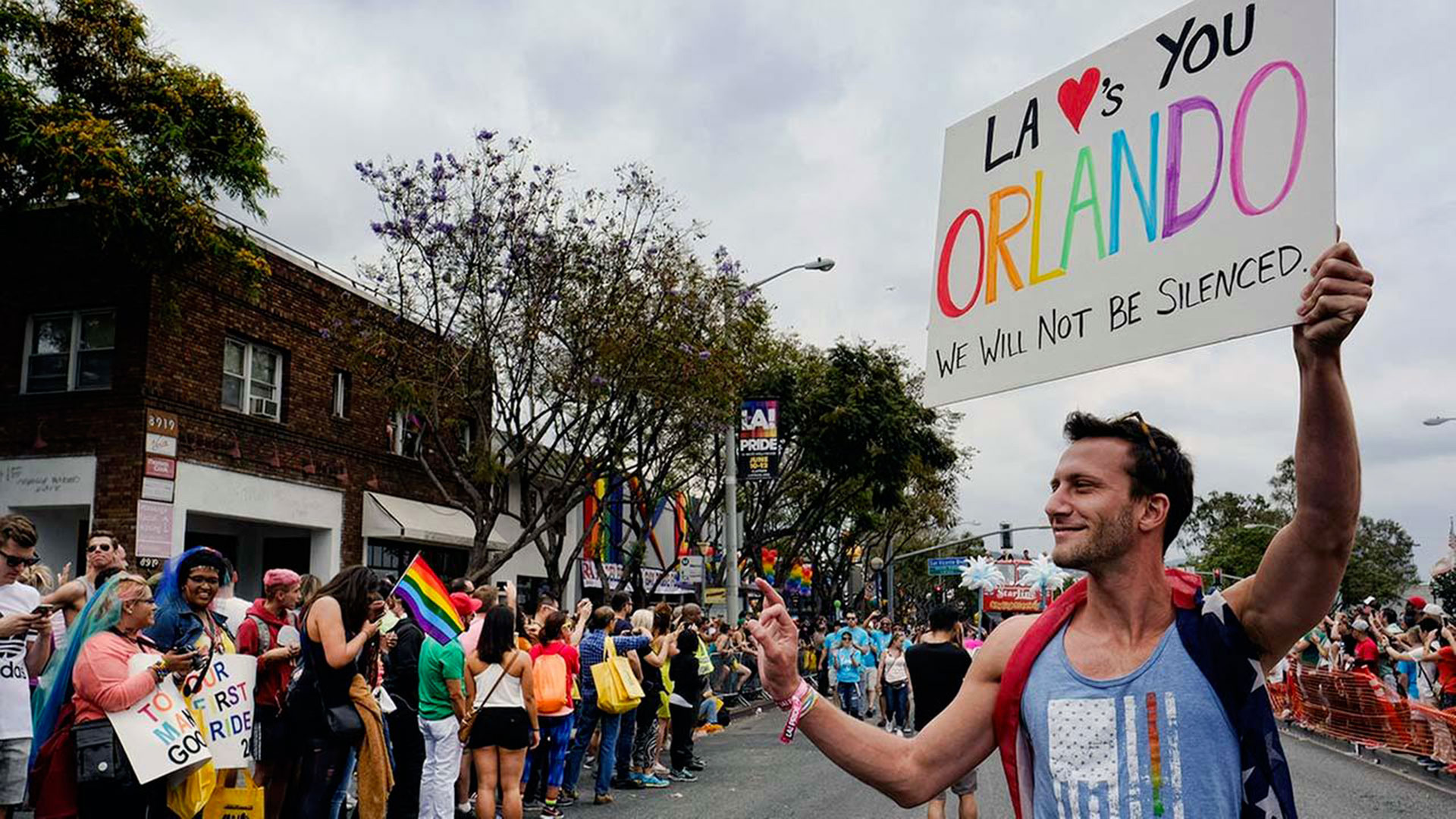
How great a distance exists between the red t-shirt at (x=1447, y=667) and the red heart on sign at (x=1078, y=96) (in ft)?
45.1

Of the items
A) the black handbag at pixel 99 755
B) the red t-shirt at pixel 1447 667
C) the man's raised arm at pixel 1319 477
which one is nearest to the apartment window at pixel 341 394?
the black handbag at pixel 99 755

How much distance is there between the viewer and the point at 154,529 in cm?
1795

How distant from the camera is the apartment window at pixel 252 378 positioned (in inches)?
807

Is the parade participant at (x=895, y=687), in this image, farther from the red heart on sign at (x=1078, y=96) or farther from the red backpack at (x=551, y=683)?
the red heart on sign at (x=1078, y=96)

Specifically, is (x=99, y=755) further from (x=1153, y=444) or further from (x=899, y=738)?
(x=1153, y=444)

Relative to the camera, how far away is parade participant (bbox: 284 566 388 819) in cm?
747

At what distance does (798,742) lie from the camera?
1772 cm

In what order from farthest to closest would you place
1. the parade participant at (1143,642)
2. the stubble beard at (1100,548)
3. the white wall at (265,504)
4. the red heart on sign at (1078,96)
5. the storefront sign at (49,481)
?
the white wall at (265,504), the storefront sign at (49,481), the red heart on sign at (1078,96), the stubble beard at (1100,548), the parade participant at (1143,642)

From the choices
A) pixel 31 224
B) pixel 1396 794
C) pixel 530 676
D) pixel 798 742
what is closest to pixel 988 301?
pixel 530 676

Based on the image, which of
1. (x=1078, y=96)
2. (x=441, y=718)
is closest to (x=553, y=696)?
(x=441, y=718)

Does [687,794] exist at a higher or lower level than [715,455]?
lower

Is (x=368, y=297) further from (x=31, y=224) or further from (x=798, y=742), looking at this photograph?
(x=798, y=742)

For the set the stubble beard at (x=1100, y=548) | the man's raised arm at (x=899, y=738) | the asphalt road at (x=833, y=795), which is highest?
the stubble beard at (x=1100, y=548)

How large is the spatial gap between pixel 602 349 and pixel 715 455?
1196 centimetres
